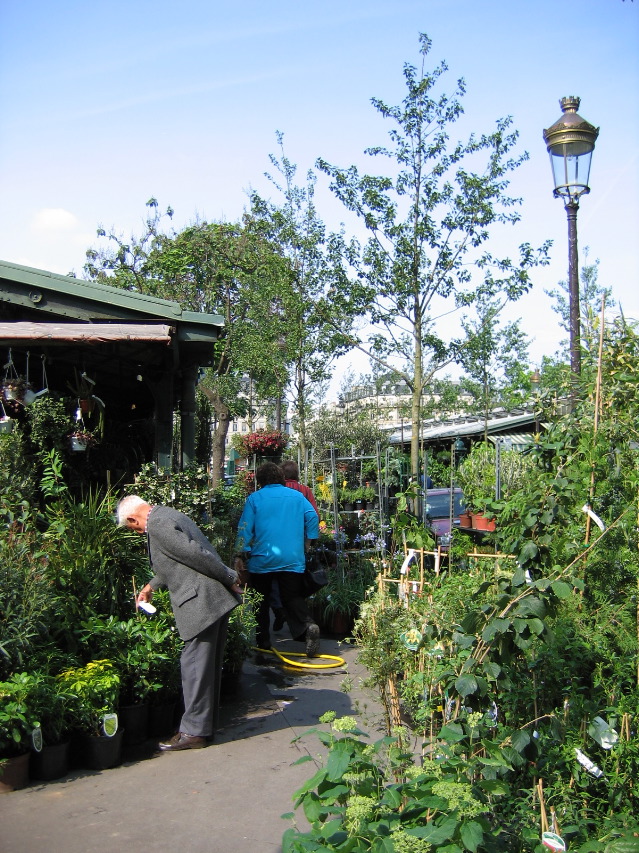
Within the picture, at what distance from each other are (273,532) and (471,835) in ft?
16.7

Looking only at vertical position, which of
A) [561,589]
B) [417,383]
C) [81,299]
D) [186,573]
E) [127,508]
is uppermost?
[81,299]

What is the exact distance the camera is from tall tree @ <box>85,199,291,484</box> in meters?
18.6

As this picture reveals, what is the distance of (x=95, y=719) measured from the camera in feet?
15.0

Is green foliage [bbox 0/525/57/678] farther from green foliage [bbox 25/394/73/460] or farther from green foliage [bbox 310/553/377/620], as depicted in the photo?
green foliage [bbox 310/553/377/620]

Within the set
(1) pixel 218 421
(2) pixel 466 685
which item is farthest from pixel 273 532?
(1) pixel 218 421

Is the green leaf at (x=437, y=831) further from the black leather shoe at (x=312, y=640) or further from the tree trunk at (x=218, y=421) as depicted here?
the tree trunk at (x=218, y=421)

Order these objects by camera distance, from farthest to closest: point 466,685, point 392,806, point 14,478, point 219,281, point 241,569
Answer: point 219,281 < point 241,569 < point 14,478 < point 466,685 < point 392,806

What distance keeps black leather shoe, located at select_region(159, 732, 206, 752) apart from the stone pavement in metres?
0.04

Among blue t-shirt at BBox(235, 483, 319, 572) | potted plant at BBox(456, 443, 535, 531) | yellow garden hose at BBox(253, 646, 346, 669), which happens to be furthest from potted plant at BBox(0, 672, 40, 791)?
potted plant at BBox(456, 443, 535, 531)

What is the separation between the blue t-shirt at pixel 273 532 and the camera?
7301 mm

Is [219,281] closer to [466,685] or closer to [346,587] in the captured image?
[346,587]

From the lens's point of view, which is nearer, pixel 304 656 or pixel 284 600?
pixel 304 656

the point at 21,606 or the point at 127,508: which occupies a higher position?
the point at 127,508

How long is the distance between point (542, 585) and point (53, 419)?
460 cm
